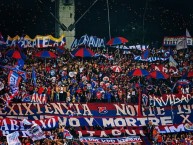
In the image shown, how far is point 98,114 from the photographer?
2306 cm

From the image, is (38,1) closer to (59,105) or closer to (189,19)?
(189,19)

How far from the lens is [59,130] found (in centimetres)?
2134

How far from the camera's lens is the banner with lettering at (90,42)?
31531 millimetres

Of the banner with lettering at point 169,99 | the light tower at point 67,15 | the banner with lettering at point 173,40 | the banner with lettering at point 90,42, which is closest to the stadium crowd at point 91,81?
the banner with lettering at point 169,99

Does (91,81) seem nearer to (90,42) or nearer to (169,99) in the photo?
(169,99)

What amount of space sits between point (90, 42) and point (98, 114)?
9.90m

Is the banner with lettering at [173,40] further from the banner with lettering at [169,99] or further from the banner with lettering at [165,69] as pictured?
the banner with lettering at [169,99]

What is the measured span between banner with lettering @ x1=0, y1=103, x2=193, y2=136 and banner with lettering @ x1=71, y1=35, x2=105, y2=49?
919 centimetres

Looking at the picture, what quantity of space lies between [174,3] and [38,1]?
10.3 meters

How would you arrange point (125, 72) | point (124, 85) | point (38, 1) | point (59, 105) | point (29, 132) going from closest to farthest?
point (29, 132), point (59, 105), point (124, 85), point (125, 72), point (38, 1)

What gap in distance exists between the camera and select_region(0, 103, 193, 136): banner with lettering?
22047 mm

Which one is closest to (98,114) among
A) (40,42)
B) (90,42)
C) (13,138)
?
(13,138)

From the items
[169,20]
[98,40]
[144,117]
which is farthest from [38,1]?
[144,117]

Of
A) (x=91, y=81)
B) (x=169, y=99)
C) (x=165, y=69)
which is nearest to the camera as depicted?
(x=169, y=99)
